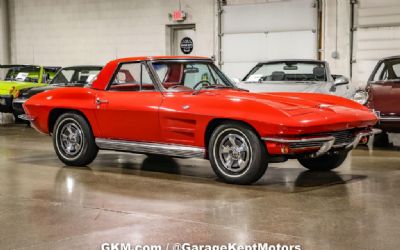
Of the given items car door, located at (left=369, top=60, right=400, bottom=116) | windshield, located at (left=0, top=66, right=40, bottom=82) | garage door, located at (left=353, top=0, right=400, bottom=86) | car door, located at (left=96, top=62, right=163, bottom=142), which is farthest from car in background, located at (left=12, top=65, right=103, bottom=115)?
garage door, located at (left=353, top=0, right=400, bottom=86)

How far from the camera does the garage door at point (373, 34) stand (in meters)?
16.0

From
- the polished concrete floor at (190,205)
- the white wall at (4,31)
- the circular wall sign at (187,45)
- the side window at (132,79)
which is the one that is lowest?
the polished concrete floor at (190,205)

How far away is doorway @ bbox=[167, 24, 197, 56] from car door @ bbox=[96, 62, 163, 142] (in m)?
11.6

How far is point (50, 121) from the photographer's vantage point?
28.6 feet

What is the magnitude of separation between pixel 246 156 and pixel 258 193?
1.61ft

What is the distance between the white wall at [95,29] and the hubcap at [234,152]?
12424 mm

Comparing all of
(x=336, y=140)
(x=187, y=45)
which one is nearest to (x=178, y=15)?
(x=187, y=45)

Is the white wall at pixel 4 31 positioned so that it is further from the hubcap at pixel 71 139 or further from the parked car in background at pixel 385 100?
the parked car in background at pixel 385 100

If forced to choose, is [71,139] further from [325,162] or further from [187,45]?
[187,45]

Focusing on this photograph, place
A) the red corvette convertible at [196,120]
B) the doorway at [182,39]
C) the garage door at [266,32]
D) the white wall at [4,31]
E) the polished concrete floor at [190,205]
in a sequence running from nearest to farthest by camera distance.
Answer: the polished concrete floor at [190,205] < the red corvette convertible at [196,120] < the garage door at [266,32] < the doorway at [182,39] < the white wall at [4,31]

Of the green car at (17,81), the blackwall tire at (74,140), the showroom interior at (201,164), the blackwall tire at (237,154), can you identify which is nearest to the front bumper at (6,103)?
the green car at (17,81)

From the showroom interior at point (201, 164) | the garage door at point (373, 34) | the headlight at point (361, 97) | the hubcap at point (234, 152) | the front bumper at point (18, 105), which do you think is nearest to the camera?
the showroom interior at point (201, 164)

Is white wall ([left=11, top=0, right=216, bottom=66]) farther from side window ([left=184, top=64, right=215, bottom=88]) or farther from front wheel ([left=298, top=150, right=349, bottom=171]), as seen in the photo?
front wheel ([left=298, top=150, right=349, bottom=171])

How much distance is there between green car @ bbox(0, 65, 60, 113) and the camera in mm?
15211
